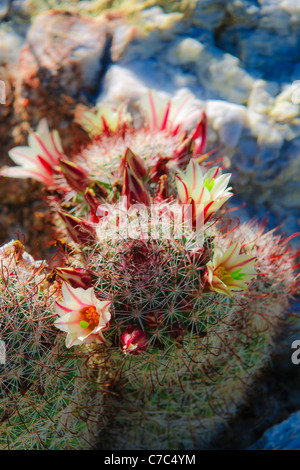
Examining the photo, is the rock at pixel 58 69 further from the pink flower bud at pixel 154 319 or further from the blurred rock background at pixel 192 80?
the pink flower bud at pixel 154 319

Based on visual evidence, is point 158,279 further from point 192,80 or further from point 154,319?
point 192,80

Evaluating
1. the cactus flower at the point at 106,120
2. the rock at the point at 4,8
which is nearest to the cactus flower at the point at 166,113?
the cactus flower at the point at 106,120

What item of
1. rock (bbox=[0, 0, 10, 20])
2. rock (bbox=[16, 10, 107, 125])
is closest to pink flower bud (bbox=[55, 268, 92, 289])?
rock (bbox=[16, 10, 107, 125])

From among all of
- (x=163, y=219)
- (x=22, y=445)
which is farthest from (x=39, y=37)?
(x=22, y=445)

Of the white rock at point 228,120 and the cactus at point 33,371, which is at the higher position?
the white rock at point 228,120

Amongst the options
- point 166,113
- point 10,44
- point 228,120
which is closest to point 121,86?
point 166,113

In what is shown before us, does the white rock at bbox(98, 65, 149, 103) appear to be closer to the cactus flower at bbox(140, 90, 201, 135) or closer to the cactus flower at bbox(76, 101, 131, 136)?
the cactus flower at bbox(76, 101, 131, 136)
